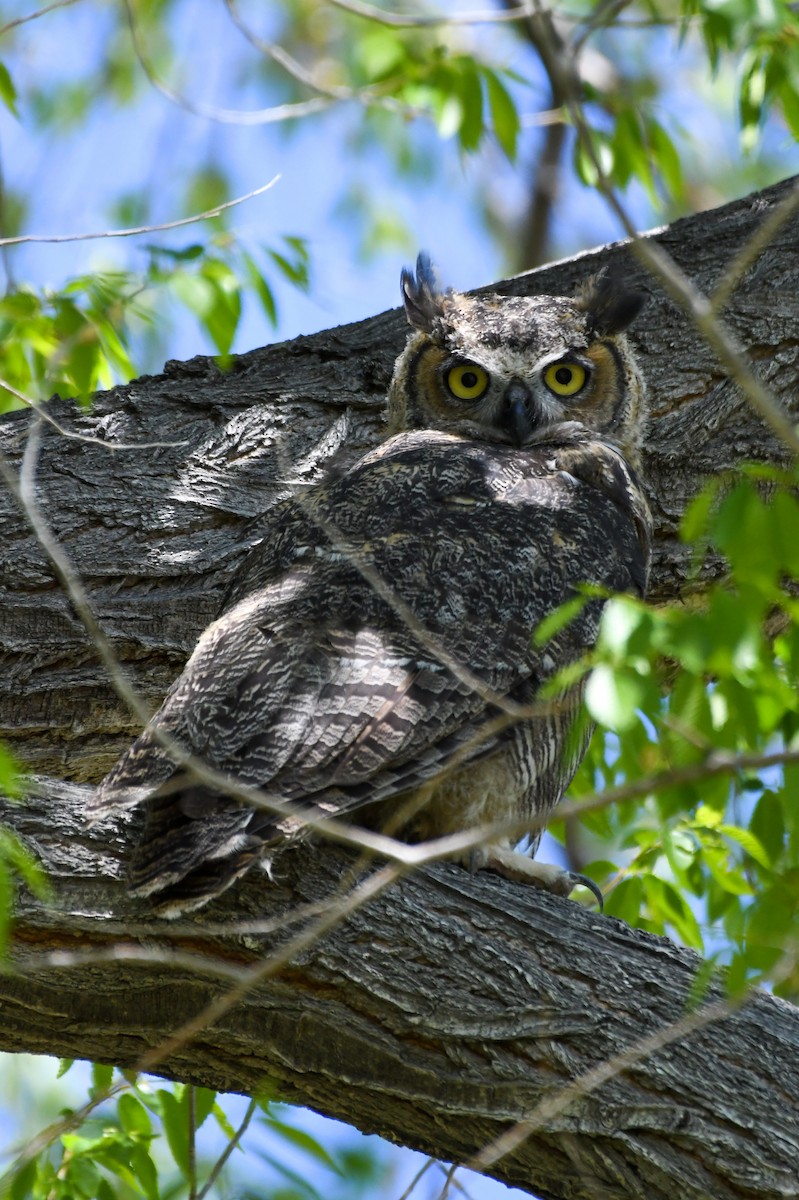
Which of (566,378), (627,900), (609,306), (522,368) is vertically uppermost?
(609,306)

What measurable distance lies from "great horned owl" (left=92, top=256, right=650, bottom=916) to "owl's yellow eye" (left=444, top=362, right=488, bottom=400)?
0.02 m

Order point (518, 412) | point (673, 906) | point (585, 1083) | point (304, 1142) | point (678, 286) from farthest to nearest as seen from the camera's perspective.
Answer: point (518, 412) → point (673, 906) → point (304, 1142) → point (585, 1083) → point (678, 286)

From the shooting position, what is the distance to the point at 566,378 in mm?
4066

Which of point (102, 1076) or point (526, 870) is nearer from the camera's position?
point (526, 870)

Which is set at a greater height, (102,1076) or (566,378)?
(566,378)

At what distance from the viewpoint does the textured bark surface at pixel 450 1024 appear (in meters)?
2.51

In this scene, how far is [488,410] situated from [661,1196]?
2278mm

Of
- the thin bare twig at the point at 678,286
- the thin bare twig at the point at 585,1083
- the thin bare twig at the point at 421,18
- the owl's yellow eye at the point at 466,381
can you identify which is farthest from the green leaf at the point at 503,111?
the thin bare twig at the point at 585,1083

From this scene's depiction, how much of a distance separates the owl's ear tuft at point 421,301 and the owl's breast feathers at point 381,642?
644mm

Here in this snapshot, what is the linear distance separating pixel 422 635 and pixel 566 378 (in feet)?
6.13

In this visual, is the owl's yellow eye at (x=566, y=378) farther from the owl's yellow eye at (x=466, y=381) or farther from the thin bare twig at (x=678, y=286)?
the thin bare twig at (x=678, y=286)

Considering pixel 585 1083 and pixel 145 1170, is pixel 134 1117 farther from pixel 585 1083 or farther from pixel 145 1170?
pixel 585 1083

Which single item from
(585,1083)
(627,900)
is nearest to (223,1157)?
(585,1083)

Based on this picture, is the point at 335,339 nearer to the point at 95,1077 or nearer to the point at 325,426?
the point at 325,426
